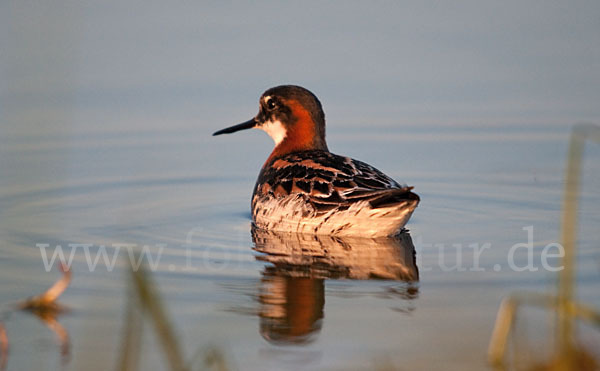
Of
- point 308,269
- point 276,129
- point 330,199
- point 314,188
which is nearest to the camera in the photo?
point 308,269

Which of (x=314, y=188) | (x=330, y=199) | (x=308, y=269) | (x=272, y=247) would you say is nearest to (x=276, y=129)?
(x=314, y=188)

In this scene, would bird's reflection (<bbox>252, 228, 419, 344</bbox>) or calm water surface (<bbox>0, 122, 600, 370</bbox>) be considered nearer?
calm water surface (<bbox>0, 122, 600, 370</bbox>)

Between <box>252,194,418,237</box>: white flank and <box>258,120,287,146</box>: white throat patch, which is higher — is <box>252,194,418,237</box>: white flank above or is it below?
below

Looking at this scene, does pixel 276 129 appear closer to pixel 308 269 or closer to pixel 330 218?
pixel 330 218

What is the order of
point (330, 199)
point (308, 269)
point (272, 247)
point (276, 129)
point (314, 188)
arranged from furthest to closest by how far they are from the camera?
1. point (276, 129)
2. point (314, 188)
3. point (330, 199)
4. point (272, 247)
5. point (308, 269)

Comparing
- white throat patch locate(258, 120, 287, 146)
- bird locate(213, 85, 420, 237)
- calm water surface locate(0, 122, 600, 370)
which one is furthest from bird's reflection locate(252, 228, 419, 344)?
white throat patch locate(258, 120, 287, 146)

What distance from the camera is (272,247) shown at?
7469mm

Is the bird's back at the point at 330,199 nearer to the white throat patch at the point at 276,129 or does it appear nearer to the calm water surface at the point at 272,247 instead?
the calm water surface at the point at 272,247

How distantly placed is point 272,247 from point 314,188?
0.66 meters

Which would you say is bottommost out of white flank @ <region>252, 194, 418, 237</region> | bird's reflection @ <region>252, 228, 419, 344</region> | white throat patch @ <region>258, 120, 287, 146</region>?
bird's reflection @ <region>252, 228, 419, 344</region>

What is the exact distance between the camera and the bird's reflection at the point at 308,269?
5422 mm

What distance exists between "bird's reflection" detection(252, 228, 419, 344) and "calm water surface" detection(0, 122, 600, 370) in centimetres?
2

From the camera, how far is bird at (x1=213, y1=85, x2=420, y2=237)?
292 inches

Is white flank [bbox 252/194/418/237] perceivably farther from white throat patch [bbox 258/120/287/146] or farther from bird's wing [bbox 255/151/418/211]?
white throat patch [bbox 258/120/287/146]
